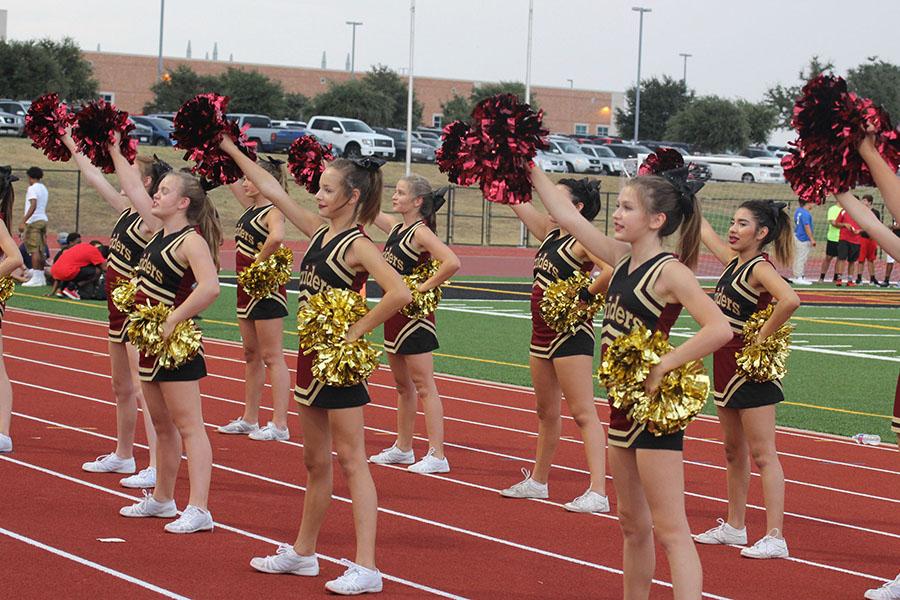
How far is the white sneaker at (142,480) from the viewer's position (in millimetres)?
7090

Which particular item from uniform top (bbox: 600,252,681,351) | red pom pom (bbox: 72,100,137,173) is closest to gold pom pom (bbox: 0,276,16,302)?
red pom pom (bbox: 72,100,137,173)

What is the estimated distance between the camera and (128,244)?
7.13 metres

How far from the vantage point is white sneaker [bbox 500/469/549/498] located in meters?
7.29

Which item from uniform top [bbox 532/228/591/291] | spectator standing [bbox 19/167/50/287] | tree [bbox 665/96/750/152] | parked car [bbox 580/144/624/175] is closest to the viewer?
uniform top [bbox 532/228/591/291]

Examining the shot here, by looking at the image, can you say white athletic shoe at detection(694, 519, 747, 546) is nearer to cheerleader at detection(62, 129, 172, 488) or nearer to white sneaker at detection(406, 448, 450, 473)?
white sneaker at detection(406, 448, 450, 473)

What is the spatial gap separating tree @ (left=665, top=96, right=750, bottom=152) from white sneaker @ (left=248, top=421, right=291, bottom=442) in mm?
55416

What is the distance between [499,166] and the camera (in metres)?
4.91

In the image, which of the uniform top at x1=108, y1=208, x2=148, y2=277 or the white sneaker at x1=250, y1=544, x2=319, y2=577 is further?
the uniform top at x1=108, y1=208, x2=148, y2=277

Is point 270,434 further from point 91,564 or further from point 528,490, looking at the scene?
point 91,564

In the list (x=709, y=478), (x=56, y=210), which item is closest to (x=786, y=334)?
(x=709, y=478)

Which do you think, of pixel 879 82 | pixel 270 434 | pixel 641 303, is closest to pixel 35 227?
pixel 270 434

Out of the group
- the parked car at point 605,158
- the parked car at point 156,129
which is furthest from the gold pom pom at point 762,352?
the parked car at point 605,158

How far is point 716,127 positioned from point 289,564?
59.1 m

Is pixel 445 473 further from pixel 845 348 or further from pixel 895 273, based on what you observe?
pixel 895 273
